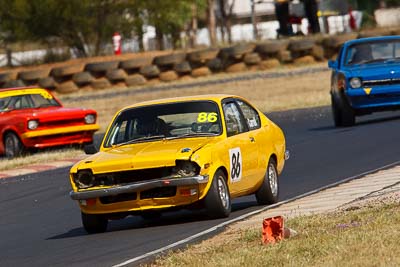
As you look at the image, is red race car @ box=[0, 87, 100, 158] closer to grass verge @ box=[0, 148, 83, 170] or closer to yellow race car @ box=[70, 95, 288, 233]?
grass verge @ box=[0, 148, 83, 170]

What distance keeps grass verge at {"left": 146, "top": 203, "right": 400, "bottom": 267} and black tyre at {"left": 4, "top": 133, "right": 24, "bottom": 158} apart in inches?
491

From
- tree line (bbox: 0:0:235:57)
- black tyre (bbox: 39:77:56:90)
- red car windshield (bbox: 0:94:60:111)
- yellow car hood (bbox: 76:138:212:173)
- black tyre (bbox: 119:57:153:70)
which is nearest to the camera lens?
yellow car hood (bbox: 76:138:212:173)

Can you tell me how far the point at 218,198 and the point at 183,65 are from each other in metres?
29.2

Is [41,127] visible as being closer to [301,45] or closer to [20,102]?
[20,102]

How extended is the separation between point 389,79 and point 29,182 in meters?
6.76

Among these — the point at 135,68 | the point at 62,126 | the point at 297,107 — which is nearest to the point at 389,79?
the point at 62,126

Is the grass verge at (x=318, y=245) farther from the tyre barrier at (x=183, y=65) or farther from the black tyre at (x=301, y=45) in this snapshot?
the black tyre at (x=301, y=45)

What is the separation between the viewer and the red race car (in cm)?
2266

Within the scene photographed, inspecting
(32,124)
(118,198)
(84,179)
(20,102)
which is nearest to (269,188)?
(118,198)

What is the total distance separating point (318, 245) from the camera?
8898 mm

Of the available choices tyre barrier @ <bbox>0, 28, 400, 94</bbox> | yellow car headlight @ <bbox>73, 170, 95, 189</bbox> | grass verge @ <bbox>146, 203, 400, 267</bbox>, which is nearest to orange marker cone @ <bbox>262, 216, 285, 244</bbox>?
grass verge @ <bbox>146, 203, 400, 267</bbox>

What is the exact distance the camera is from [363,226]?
31.9ft

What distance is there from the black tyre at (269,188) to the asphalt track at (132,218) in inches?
4.8

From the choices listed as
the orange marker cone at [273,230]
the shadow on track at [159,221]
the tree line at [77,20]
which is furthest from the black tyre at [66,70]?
the orange marker cone at [273,230]
